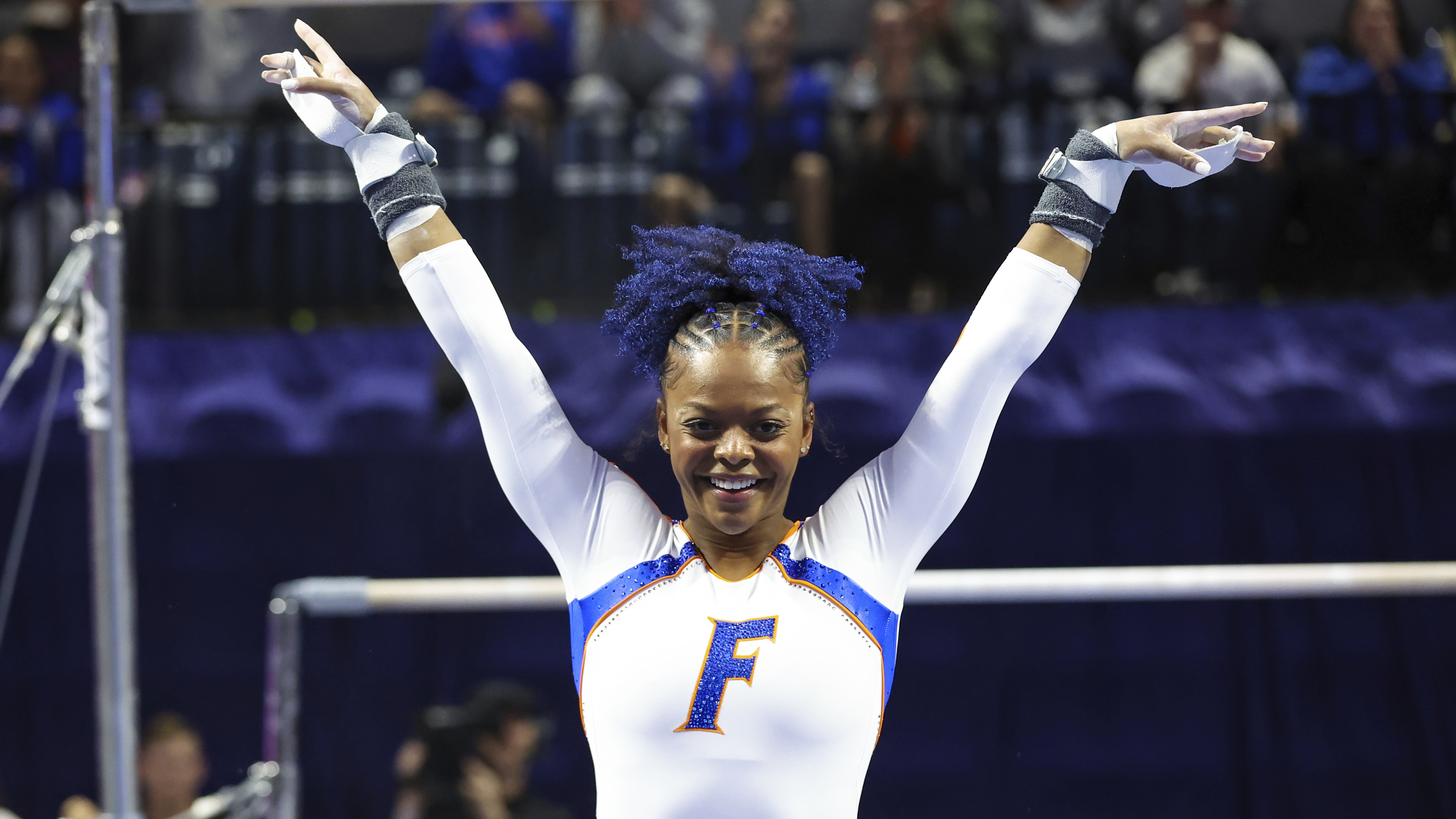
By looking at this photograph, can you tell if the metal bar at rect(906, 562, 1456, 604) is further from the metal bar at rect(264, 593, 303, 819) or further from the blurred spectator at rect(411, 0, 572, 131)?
the blurred spectator at rect(411, 0, 572, 131)

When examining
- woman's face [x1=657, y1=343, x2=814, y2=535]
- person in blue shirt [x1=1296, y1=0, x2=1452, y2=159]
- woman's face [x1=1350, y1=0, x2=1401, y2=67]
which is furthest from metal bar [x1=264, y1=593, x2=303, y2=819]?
woman's face [x1=1350, y1=0, x2=1401, y2=67]

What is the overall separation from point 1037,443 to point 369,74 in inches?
142

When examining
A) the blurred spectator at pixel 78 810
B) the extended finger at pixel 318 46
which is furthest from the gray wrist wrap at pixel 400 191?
the blurred spectator at pixel 78 810

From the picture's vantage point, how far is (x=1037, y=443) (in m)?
4.11

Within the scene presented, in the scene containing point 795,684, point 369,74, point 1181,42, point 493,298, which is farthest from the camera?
point 369,74

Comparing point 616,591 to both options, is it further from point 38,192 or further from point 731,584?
point 38,192

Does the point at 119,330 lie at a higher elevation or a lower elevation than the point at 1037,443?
higher

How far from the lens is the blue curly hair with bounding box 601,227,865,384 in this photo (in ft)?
5.30

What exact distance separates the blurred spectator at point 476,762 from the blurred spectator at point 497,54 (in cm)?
225

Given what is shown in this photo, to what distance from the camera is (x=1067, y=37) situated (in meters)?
5.06

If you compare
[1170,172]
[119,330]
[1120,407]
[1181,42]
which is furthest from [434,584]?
[1181,42]

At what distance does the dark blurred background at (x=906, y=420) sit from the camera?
408 cm

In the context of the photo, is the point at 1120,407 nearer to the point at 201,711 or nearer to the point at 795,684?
the point at 795,684

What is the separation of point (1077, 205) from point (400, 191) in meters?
0.87
